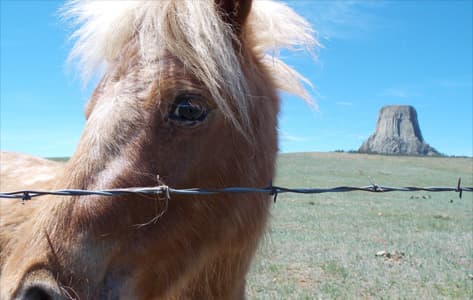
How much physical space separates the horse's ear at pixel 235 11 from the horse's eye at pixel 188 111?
594mm

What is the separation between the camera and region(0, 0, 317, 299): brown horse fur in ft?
6.18

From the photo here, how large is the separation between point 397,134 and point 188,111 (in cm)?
9164

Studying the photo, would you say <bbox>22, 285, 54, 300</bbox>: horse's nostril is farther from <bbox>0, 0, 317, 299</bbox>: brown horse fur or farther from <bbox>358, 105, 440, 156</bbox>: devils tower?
<bbox>358, 105, 440, 156</bbox>: devils tower

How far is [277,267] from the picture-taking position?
6965 mm

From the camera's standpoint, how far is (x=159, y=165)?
206cm

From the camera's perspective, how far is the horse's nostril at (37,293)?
→ 1721 mm

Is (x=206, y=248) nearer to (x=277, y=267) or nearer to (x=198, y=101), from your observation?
(x=198, y=101)

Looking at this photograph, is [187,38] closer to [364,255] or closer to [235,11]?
[235,11]

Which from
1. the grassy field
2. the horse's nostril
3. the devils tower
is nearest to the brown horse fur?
the horse's nostril

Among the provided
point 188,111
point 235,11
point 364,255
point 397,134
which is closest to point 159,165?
point 188,111

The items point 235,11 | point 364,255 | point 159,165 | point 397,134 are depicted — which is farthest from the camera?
point 397,134

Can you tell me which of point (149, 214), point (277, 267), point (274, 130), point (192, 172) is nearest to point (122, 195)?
point (149, 214)

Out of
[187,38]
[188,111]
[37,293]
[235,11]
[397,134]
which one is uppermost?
[397,134]

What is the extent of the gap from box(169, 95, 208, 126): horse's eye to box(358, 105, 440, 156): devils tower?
257 feet
